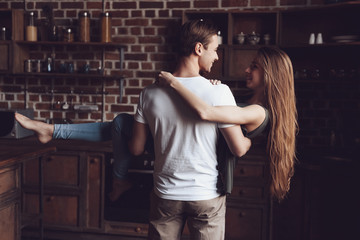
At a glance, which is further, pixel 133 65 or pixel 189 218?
pixel 133 65

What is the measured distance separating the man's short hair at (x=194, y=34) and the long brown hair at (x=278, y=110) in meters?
0.43

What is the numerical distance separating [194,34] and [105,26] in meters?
2.30

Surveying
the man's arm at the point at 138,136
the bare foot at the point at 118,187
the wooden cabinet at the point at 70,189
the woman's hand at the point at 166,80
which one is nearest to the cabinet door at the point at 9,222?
the bare foot at the point at 118,187

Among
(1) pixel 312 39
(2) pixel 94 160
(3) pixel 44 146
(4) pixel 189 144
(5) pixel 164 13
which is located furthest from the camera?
(5) pixel 164 13

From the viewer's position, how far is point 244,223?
311cm

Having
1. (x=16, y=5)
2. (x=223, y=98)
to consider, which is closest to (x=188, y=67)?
(x=223, y=98)

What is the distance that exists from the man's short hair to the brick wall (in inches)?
85.7

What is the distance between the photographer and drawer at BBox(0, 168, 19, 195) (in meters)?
2.18

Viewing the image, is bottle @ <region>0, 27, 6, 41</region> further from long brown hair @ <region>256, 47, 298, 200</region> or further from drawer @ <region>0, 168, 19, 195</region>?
long brown hair @ <region>256, 47, 298, 200</region>

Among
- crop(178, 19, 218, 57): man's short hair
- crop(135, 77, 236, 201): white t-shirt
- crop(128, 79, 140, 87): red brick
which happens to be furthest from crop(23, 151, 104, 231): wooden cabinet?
crop(178, 19, 218, 57): man's short hair

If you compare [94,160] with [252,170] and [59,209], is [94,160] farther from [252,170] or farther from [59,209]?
[252,170]

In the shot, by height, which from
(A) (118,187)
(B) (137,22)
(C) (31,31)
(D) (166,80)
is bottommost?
(A) (118,187)

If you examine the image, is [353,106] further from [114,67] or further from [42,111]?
[42,111]

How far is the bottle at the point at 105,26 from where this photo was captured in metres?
3.58
